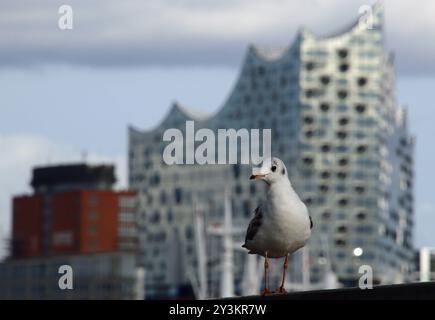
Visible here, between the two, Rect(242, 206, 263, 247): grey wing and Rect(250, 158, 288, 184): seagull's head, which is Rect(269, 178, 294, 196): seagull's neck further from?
Rect(242, 206, 263, 247): grey wing

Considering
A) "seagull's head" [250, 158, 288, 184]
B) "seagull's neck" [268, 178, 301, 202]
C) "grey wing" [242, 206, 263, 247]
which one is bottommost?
"grey wing" [242, 206, 263, 247]

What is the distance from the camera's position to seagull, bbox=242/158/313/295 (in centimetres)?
2623

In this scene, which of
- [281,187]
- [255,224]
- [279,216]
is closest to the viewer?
[281,187]

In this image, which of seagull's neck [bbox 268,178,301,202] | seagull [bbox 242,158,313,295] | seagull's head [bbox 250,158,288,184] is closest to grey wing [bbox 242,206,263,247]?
seagull [bbox 242,158,313,295]

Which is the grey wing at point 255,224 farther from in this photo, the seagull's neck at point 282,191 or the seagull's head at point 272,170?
the seagull's head at point 272,170

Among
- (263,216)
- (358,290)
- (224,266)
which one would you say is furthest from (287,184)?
(224,266)

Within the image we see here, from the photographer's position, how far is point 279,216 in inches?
1040

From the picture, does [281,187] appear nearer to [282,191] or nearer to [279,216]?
[282,191]

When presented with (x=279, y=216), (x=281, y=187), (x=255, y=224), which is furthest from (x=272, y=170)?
(x=255, y=224)

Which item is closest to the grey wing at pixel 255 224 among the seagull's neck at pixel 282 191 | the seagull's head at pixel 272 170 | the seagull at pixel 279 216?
the seagull at pixel 279 216

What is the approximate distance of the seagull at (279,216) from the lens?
26.2 m
